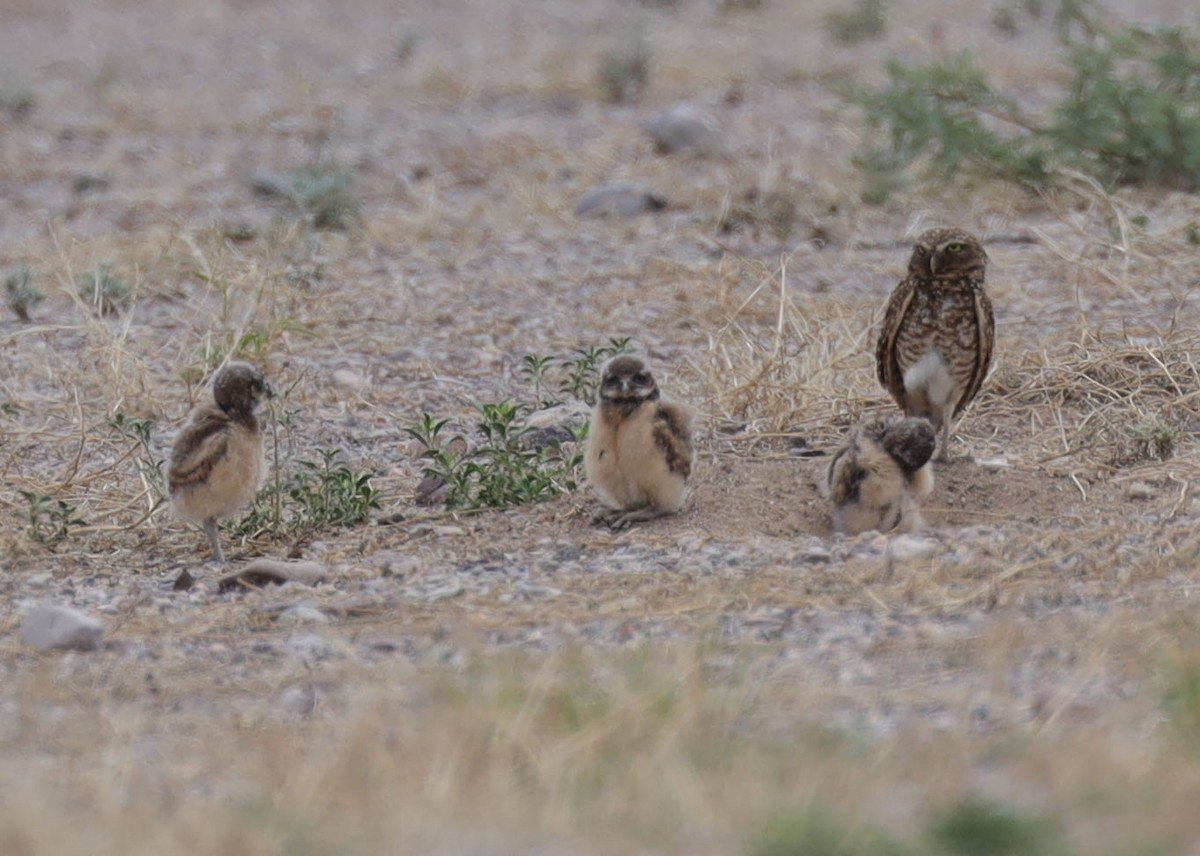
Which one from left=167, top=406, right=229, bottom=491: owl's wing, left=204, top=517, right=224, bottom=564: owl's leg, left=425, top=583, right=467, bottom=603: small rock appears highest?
left=167, top=406, right=229, bottom=491: owl's wing

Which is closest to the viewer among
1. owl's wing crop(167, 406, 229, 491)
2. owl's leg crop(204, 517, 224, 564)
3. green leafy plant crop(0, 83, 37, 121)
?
owl's wing crop(167, 406, 229, 491)

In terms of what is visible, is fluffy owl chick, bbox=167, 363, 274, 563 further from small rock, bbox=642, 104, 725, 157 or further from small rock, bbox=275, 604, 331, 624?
small rock, bbox=642, 104, 725, 157

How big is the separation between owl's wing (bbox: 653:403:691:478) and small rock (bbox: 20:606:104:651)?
Answer: 2360mm

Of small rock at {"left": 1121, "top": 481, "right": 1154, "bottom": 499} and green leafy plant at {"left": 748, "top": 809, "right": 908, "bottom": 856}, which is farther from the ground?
green leafy plant at {"left": 748, "top": 809, "right": 908, "bottom": 856}

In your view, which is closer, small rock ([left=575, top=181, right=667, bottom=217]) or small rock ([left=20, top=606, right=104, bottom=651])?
small rock ([left=20, top=606, right=104, bottom=651])

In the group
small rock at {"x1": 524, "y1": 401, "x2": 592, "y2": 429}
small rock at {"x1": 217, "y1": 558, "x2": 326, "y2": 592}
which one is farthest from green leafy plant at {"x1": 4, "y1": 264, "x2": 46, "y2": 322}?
small rock at {"x1": 217, "y1": 558, "x2": 326, "y2": 592}

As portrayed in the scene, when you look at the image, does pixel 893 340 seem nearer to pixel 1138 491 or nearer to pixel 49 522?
pixel 1138 491

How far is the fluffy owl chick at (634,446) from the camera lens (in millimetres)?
7668

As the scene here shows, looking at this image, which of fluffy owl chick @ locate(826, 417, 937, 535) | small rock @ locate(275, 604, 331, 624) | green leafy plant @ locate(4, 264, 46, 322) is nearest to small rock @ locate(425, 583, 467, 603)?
small rock @ locate(275, 604, 331, 624)

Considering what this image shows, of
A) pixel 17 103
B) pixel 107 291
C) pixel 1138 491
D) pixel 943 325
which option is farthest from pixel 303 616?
pixel 17 103

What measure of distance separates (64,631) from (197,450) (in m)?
1.37

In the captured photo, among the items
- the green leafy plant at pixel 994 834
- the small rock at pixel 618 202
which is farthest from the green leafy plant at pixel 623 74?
the green leafy plant at pixel 994 834

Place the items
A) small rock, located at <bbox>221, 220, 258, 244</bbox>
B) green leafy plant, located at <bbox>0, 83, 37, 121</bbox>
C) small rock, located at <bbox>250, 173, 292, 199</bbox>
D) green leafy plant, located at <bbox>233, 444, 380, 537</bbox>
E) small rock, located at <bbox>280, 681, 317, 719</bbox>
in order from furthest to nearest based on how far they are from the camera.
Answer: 1. green leafy plant, located at <bbox>0, 83, 37, 121</bbox>
2. small rock, located at <bbox>250, 173, 292, 199</bbox>
3. small rock, located at <bbox>221, 220, 258, 244</bbox>
4. green leafy plant, located at <bbox>233, 444, 380, 537</bbox>
5. small rock, located at <bbox>280, 681, 317, 719</bbox>

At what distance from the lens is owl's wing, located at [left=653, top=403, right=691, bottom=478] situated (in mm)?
7699
